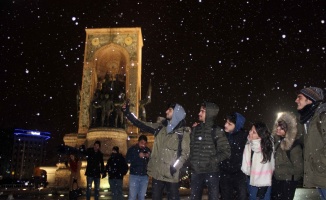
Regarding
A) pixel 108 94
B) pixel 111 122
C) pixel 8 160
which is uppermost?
pixel 108 94

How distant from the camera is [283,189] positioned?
4.55 metres

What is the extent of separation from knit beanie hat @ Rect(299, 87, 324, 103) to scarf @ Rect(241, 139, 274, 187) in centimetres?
100

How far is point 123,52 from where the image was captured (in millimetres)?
25922

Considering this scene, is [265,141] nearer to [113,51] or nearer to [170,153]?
[170,153]

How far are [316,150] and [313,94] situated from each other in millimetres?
675

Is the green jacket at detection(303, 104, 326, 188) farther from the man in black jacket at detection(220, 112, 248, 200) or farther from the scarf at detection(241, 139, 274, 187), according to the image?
the man in black jacket at detection(220, 112, 248, 200)

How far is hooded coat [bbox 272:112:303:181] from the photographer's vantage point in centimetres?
443

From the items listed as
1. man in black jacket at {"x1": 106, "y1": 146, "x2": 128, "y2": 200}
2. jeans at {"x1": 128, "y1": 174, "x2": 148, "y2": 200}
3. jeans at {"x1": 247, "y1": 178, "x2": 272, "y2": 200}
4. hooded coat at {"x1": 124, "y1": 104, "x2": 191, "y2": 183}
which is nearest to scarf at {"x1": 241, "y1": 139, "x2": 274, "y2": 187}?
jeans at {"x1": 247, "y1": 178, "x2": 272, "y2": 200}

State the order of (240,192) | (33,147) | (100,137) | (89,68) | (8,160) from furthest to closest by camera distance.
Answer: (33,147) < (8,160) < (89,68) < (100,137) < (240,192)

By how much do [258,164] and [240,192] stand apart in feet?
1.57

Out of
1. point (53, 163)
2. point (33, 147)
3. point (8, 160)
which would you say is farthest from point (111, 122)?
point (33, 147)

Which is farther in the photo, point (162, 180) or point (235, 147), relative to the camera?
point (235, 147)

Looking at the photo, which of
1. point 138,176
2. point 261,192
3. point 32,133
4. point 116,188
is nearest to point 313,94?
point 261,192

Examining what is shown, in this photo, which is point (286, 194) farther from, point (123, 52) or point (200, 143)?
point (123, 52)
